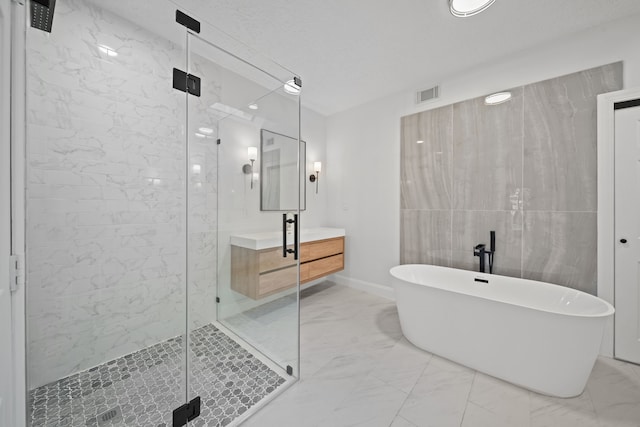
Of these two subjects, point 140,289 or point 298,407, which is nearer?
point 298,407

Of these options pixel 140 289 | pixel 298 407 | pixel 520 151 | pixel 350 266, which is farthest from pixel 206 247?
pixel 520 151

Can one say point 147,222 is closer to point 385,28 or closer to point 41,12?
point 41,12

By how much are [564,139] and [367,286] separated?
2.62 metres

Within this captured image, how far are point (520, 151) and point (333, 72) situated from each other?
2067mm

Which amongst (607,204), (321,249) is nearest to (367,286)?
(321,249)

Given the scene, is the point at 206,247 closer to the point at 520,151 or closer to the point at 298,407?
the point at 298,407

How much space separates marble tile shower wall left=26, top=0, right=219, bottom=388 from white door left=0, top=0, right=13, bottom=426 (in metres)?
0.56

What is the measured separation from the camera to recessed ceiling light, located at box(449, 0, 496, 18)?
69.1 inches

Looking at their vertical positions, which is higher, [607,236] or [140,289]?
[607,236]

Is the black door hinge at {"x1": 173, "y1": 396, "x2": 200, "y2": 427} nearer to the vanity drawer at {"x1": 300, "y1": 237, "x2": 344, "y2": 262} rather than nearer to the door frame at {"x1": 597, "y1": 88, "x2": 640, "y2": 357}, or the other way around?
the vanity drawer at {"x1": 300, "y1": 237, "x2": 344, "y2": 262}

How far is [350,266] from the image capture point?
3.77m

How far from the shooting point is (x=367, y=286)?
3.54 metres

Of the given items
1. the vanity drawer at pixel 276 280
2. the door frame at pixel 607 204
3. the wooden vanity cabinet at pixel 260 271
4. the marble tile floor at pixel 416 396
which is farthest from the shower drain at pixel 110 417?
the door frame at pixel 607 204

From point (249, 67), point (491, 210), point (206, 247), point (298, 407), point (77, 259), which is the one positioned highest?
point (249, 67)
